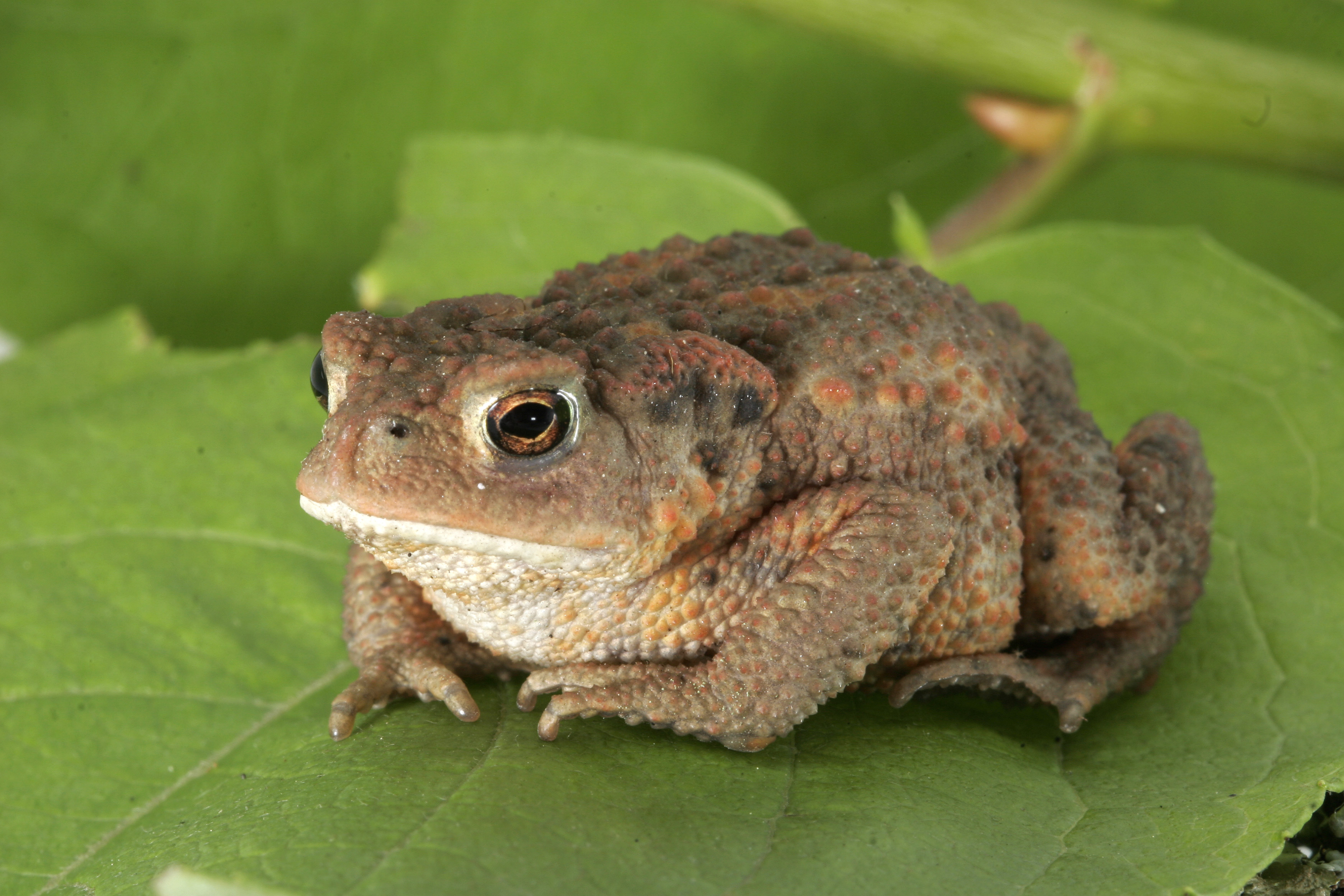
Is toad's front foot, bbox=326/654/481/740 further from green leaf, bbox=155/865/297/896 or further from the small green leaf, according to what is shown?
the small green leaf

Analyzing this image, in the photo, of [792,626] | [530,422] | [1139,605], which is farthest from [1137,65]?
[530,422]

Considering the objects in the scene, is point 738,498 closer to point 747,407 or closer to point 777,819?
point 747,407

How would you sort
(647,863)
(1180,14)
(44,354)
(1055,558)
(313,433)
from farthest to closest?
(1180,14), (44,354), (313,433), (1055,558), (647,863)

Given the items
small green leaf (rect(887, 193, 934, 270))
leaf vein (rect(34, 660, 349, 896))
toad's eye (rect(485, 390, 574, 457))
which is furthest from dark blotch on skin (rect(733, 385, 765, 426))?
small green leaf (rect(887, 193, 934, 270))

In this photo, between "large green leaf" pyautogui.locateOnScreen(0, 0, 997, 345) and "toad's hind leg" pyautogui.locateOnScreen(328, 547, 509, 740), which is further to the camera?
"large green leaf" pyautogui.locateOnScreen(0, 0, 997, 345)

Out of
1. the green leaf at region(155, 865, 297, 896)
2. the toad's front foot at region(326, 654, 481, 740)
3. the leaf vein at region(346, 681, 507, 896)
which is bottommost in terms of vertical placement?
the toad's front foot at region(326, 654, 481, 740)

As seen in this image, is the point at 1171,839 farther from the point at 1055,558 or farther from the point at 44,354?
the point at 44,354

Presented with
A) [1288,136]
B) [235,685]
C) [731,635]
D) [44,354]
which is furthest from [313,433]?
[1288,136]

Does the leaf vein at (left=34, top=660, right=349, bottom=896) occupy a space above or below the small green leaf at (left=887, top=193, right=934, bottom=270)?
below
